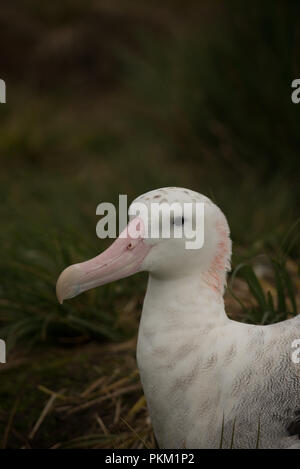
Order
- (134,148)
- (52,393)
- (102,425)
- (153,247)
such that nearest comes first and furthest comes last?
(153,247) → (102,425) → (52,393) → (134,148)

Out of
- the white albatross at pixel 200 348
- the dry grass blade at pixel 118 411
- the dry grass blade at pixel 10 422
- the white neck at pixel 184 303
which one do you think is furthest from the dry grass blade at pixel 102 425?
the white neck at pixel 184 303

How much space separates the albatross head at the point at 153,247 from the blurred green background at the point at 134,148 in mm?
469

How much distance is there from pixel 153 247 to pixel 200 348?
28 cm

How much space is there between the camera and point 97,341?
2.63 m

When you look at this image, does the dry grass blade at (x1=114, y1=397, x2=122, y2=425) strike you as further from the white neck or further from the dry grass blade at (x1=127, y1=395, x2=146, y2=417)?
the white neck

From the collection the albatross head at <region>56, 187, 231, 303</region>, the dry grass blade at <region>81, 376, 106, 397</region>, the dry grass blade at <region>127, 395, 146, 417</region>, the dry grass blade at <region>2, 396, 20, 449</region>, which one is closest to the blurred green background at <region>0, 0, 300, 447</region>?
the dry grass blade at <region>2, 396, 20, 449</region>

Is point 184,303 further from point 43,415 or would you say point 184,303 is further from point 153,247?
point 43,415

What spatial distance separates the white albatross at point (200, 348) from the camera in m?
1.53

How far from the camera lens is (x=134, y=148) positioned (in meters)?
4.75

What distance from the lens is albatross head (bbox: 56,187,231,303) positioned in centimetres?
154

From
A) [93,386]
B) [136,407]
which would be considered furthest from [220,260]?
[93,386]

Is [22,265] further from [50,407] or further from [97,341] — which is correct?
[50,407]

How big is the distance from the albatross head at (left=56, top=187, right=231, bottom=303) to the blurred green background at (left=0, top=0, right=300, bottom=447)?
0.47m
